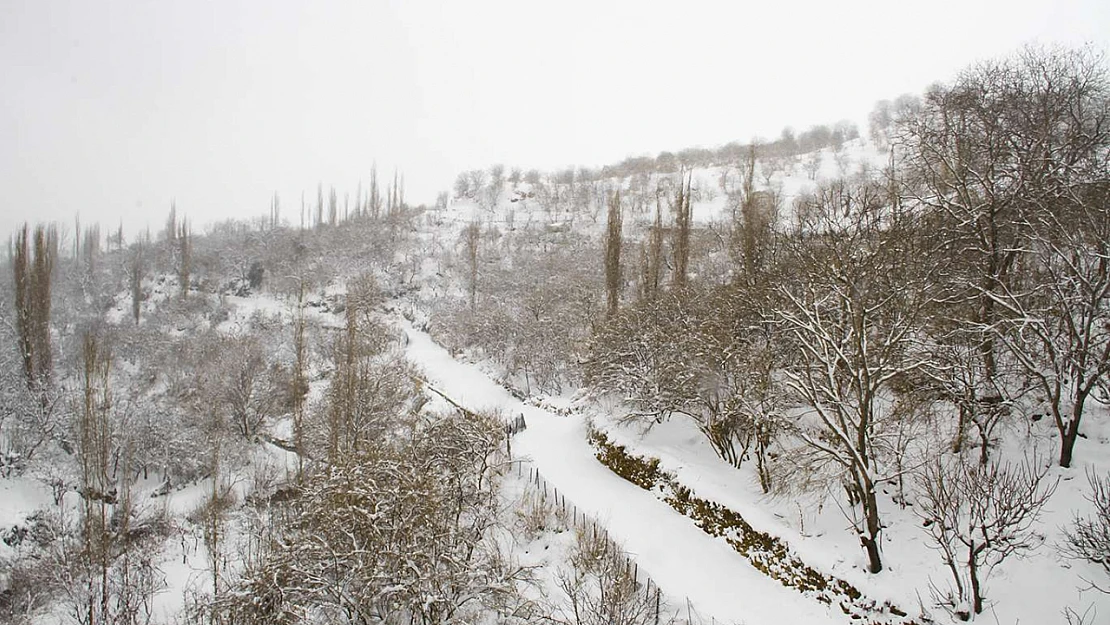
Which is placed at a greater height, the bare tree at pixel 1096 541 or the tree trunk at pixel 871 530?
the bare tree at pixel 1096 541

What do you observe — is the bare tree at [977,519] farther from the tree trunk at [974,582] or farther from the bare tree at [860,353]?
the bare tree at [860,353]

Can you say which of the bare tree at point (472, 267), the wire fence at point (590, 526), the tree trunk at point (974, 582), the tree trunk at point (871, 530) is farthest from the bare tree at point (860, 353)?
the bare tree at point (472, 267)

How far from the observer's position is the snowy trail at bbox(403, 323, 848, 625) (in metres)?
10.9

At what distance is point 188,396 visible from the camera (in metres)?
25.9

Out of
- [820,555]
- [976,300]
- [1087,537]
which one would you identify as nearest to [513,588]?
[820,555]

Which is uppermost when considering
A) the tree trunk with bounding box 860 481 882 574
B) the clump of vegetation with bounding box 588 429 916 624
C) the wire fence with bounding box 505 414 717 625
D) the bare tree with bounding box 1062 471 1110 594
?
the bare tree with bounding box 1062 471 1110 594

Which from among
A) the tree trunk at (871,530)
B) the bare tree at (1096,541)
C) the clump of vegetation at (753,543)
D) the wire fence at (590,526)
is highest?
the bare tree at (1096,541)

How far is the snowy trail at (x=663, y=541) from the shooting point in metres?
10.9

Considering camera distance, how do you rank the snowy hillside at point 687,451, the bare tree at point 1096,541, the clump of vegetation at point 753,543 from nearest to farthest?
the bare tree at point 1096,541, the snowy hillside at point 687,451, the clump of vegetation at point 753,543

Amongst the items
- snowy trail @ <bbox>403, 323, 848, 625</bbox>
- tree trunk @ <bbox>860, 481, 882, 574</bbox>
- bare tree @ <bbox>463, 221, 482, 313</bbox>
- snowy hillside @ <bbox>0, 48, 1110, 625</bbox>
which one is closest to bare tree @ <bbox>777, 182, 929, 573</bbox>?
tree trunk @ <bbox>860, 481, 882, 574</bbox>

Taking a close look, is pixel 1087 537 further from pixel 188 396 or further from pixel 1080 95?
pixel 188 396

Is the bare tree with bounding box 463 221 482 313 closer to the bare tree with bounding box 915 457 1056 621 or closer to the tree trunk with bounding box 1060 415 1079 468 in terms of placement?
the bare tree with bounding box 915 457 1056 621

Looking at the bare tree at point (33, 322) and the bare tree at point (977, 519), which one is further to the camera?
the bare tree at point (33, 322)

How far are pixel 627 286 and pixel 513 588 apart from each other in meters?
31.5
